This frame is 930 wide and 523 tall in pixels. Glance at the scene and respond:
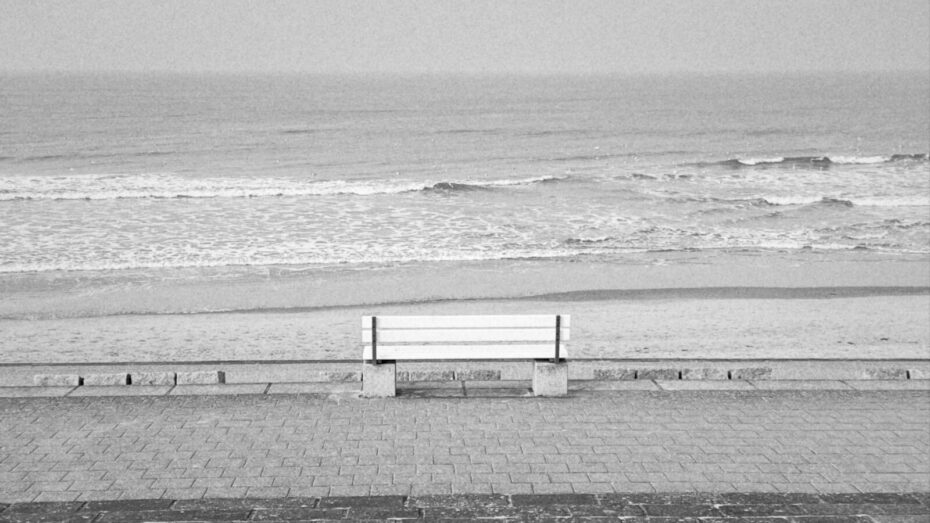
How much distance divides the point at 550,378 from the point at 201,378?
3.47 m

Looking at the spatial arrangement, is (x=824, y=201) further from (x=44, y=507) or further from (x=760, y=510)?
(x=44, y=507)

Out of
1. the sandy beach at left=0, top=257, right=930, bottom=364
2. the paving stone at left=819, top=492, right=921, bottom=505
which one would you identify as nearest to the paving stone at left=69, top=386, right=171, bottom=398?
the sandy beach at left=0, top=257, right=930, bottom=364

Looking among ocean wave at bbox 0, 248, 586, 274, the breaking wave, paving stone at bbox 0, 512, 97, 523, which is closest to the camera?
paving stone at bbox 0, 512, 97, 523

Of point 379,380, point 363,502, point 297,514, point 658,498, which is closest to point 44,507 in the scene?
point 297,514

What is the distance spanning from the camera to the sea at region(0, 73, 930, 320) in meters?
22.4

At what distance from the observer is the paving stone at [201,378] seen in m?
9.11

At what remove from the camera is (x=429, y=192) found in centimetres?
3428

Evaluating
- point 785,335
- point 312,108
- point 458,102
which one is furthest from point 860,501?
point 458,102

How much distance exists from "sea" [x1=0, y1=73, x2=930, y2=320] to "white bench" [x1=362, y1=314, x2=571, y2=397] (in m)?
11.7

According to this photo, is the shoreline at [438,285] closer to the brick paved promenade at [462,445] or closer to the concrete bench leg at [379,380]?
the concrete bench leg at [379,380]

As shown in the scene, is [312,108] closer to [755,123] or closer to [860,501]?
[755,123]

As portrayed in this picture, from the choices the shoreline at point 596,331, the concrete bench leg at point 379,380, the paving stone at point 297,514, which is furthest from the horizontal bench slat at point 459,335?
the shoreline at point 596,331

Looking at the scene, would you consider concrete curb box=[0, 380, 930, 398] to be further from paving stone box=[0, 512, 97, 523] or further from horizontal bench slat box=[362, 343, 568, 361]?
paving stone box=[0, 512, 97, 523]

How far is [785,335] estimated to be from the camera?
14680 mm
